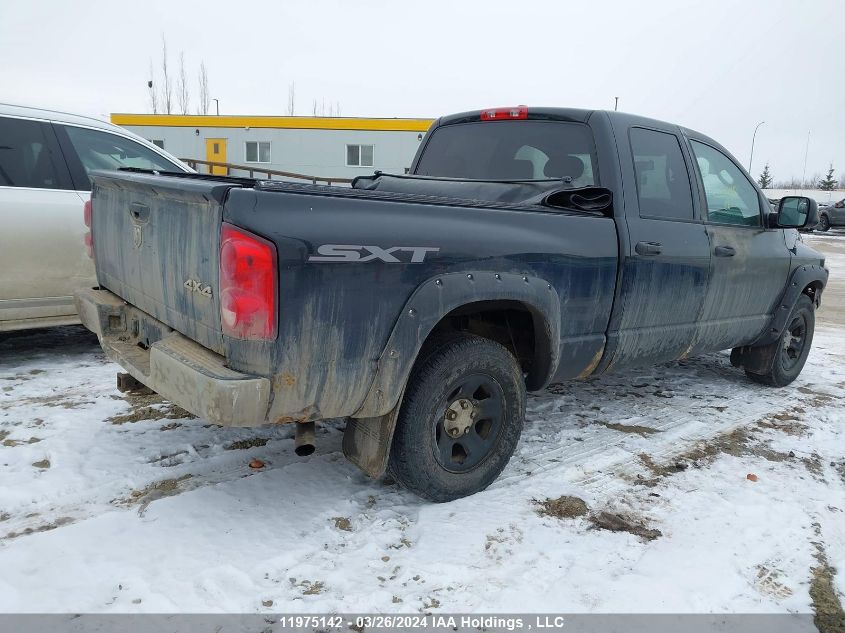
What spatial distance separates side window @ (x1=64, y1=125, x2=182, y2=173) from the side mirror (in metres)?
4.82

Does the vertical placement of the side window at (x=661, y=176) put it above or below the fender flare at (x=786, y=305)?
above

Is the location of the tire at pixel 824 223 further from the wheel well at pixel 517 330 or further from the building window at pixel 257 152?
the wheel well at pixel 517 330

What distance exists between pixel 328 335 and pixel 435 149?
2.61 m

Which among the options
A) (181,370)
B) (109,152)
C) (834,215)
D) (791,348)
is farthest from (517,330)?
(834,215)

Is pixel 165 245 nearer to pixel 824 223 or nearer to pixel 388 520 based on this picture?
→ pixel 388 520

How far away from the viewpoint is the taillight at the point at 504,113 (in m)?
4.06

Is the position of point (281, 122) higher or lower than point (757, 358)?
higher

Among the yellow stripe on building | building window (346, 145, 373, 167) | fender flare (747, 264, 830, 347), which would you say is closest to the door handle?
fender flare (747, 264, 830, 347)

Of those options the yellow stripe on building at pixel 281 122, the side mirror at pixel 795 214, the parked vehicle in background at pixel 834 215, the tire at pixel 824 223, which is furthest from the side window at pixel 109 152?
the tire at pixel 824 223

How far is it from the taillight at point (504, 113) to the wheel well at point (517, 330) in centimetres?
148

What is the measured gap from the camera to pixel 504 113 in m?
4.16

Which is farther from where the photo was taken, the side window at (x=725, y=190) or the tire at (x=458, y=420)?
the side window at (x=725, y=190)

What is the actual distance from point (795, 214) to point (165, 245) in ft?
14.1

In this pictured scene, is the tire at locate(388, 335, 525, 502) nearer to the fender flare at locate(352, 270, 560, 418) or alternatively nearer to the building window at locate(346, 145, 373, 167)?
the fender flare at locate(352, 270, 560, 418)
